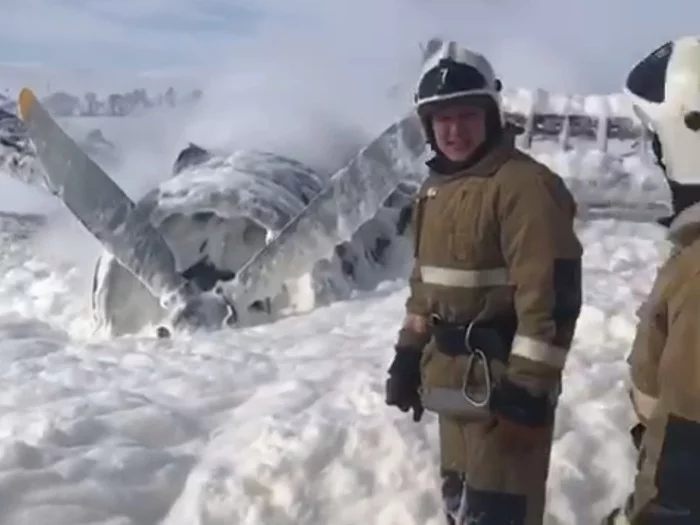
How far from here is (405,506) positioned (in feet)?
14.2

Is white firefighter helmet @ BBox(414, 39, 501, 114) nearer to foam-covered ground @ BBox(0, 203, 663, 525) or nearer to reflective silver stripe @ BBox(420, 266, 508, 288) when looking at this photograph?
reflective silver stripe @ BBox(420, 266, 508, 288)

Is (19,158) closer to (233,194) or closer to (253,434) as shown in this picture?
(233,194)

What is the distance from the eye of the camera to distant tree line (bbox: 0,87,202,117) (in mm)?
17672

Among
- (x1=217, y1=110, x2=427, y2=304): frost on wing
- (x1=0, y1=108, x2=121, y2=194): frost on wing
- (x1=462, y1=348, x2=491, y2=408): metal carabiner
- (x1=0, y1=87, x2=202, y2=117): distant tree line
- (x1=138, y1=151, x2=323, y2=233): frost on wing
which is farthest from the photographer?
(x1=0, y1=87, x2=202, y2=117): distant tree line

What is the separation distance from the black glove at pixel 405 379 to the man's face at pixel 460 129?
648mm

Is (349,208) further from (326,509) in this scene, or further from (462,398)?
(462,398)

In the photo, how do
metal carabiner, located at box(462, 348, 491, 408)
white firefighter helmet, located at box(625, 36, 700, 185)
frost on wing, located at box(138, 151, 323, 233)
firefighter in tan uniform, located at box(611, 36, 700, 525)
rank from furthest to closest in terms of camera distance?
1. frost on wing, located at box(138, 151, 323, 233)
2. metal carabiner, located at box(462, 348, 491, 408)
3. white firefighter helmet, located at box(625, 36, 700, 185)
4. firefighter in tan uniform, located at box(611, 36, 700, 525)

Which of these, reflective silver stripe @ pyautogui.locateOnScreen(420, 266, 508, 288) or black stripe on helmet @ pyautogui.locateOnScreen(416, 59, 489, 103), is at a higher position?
black stripe on helmet @ pyautogui.locateOnScreen(416, 59, 489, 103)

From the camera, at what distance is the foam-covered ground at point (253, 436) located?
435cm

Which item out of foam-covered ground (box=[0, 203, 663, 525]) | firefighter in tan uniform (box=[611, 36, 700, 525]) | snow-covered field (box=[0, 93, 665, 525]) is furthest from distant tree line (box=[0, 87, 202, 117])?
firefighter in tan uniform (box=[611, 36, 700, 525])

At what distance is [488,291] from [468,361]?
0.73 ft

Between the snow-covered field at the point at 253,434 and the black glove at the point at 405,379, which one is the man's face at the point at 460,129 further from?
the snow-covered field at the point at 253,434

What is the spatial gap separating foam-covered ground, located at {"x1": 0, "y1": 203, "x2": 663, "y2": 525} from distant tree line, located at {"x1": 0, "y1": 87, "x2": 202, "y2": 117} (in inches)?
425

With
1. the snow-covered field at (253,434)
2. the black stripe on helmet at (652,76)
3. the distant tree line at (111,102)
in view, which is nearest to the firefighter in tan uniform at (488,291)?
the black stripe on helmet at (652,76)
